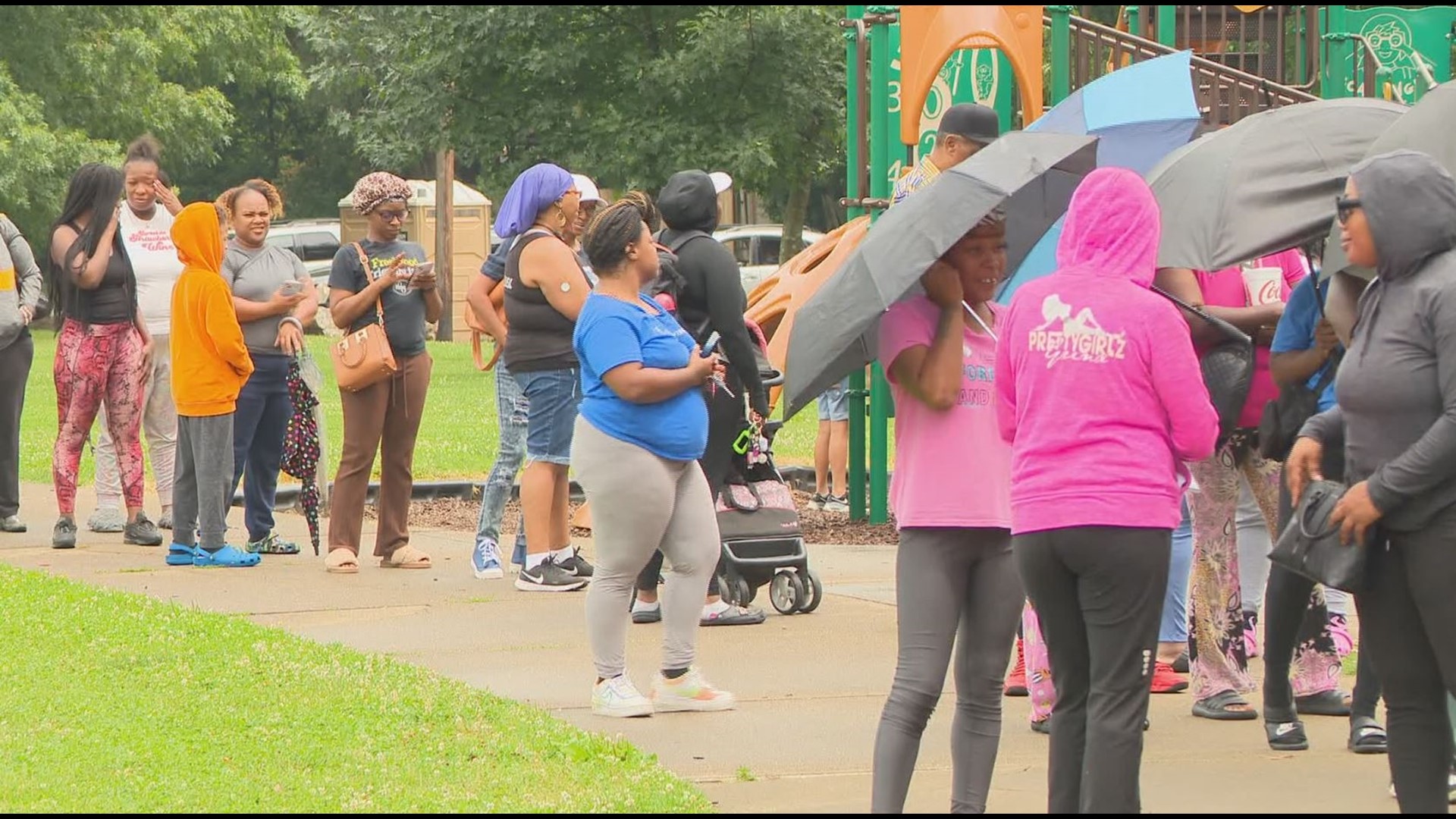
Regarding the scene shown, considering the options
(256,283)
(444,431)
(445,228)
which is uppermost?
(445,228)

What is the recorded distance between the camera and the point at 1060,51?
12.4 m

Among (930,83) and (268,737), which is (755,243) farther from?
(268,737)

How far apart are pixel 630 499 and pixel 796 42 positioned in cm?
2067

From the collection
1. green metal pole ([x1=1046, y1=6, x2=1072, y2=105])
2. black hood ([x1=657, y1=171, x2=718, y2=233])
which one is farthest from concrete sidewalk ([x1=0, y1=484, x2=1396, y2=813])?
green metal pole ([x1=1046, y1=6, x2=1072, y2=105])

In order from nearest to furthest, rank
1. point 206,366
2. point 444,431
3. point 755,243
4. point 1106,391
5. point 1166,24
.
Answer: point 1106,391, point 206,366, point 1166,24, point 444,431, point 755,243

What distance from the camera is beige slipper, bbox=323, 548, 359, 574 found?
1037 centimetres

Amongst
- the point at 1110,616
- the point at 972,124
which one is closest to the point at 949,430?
the point at 1110,616

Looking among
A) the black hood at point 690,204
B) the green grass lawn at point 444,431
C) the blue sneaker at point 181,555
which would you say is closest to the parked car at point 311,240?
the green grass lawn at point 444,431

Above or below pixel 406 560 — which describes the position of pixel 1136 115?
above

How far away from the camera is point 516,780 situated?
5777 mm

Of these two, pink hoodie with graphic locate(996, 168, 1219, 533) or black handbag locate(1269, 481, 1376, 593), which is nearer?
pink hoodie with graphic locate(996, 168, 1219, 533)

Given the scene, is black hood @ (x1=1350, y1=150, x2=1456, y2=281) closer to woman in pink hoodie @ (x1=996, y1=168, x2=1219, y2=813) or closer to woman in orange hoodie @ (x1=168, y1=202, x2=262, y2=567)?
woman in pink hoodie @ (x1=996, y1=168, x2=1219, y2=813)

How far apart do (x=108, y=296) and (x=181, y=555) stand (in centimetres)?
156

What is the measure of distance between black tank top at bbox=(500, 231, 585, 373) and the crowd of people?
0.06 ft
